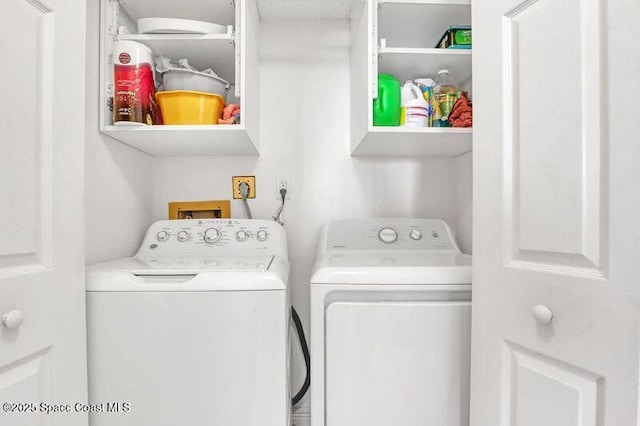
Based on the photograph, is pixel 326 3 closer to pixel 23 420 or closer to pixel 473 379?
pixel 473 379

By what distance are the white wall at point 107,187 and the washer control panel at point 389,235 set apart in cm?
90

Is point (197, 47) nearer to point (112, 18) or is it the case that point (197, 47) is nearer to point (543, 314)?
point (112, 18)

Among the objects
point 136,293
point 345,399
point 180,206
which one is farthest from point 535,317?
point 180,206

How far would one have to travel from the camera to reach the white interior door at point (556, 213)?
0.55 meters

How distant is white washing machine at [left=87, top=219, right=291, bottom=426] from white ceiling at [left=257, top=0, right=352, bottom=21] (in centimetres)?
131

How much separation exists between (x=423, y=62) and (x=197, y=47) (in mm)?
955

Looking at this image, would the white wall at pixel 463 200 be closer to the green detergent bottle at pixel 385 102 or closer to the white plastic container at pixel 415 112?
the white plastic container at pixel 415 112

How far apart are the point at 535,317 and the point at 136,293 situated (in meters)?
1.05

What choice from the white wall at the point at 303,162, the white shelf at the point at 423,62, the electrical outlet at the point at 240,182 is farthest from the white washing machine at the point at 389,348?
the white shelf at the point at 423,62

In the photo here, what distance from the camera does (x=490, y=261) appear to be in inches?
31.5

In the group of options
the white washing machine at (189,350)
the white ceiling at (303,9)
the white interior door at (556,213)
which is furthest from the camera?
the white ceiling at (303,9)

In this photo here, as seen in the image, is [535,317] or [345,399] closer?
[535,317]

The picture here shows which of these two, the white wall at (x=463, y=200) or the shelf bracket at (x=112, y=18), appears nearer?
the shelf bracket at (x=112, y=18)

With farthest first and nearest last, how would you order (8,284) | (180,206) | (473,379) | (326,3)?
(180,206) → (326,3) → (473,379) → (8,284)
